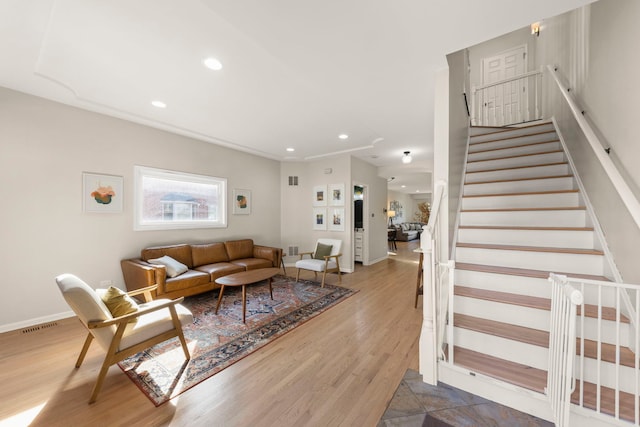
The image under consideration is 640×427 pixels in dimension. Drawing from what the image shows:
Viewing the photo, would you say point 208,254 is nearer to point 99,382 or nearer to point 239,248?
point 239,248

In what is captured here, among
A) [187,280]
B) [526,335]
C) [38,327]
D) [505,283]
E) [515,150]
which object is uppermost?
[515,150]

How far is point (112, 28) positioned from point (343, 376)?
3.28 metres

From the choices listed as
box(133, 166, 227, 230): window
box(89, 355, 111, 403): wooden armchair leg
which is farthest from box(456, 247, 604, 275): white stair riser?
box(133, 166, 227, 230): window

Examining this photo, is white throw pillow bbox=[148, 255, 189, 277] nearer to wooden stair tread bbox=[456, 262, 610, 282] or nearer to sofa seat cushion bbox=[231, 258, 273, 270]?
sofa seat cushion bbox=[231, 258, 273, 270]

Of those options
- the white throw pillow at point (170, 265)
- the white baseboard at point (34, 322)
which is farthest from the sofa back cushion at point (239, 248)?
the white baseboard at point (34, 322)

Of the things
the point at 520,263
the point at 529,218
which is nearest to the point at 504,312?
the point at 520,263

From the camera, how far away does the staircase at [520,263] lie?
1583 mm

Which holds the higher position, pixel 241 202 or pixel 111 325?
pixel 241 202

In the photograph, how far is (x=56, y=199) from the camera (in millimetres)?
2891

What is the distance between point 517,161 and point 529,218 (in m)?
1.03

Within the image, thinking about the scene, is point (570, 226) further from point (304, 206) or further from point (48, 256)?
point (48, 256)

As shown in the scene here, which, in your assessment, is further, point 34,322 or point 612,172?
point 34,322

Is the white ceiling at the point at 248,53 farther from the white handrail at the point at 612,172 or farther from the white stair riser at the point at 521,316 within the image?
the white stair riser at the point at 521,316

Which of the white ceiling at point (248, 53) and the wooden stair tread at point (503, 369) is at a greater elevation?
the white ceiling at point (248, 53)
